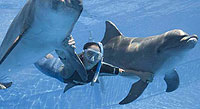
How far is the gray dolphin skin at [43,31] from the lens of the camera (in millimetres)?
3230

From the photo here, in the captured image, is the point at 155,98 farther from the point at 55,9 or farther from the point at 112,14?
the point at 112,14

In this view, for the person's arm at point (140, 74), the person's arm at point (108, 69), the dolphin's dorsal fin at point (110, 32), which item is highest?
the dolphin's dorsal fin at point (110, 32)

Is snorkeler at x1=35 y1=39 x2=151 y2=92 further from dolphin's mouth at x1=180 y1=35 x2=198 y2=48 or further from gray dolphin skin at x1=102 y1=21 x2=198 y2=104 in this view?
dolphin's mouth at x1=180 y1=35 x2=198 y2=48

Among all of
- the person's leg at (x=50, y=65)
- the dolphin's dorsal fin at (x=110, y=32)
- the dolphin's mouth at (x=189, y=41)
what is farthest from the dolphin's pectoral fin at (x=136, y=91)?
the person's leg at (x=50, y=65)

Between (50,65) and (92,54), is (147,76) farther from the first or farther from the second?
(50,65)

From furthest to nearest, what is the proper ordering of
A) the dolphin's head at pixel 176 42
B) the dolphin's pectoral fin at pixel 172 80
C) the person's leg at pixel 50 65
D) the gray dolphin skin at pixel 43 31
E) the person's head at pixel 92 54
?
the dolphin's pectoral fin at pixel 172 80, the person's leg at pixel 50 65, the dolphin's head at pixel 176 42, the person's head at pixel 92 54, the gray dolphin skin at pixel 43 31

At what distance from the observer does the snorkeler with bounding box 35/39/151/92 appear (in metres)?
5.39

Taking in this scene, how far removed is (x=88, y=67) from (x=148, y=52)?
1988 millimetres

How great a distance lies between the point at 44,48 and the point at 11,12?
67.3 feet

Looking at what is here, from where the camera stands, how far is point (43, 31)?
13.0 feet

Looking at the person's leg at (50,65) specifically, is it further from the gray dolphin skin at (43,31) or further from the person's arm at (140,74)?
the person's arm at (140,74)

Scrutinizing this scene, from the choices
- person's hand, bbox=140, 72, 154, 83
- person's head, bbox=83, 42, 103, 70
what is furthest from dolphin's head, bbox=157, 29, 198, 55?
person's head, bbox=83, 42, 103, 70

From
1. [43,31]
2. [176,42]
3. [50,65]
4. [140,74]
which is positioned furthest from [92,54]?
Result: [50,65]

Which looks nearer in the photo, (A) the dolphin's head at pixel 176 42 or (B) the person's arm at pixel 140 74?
(A) the dolphin's head at pixel 176 42
